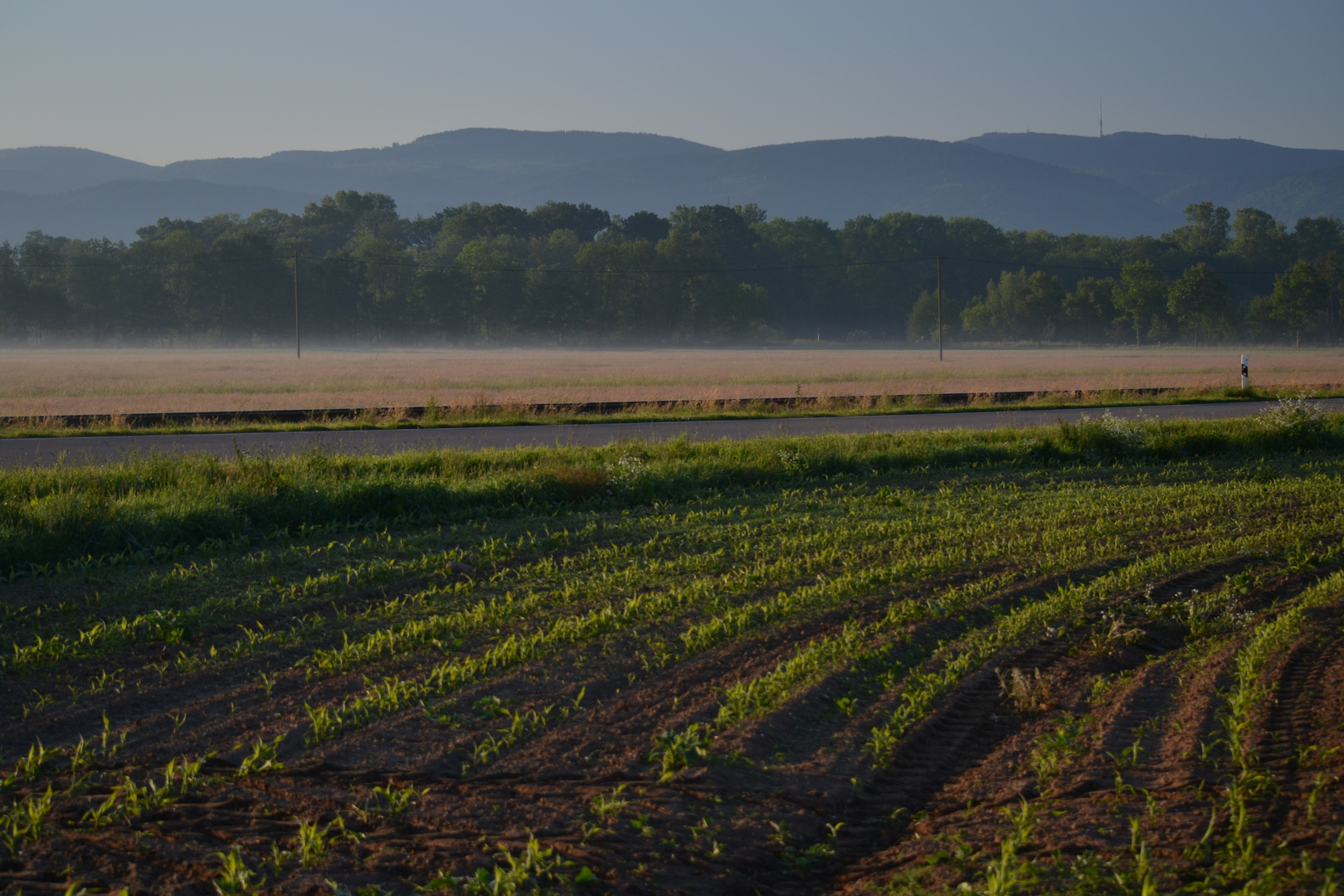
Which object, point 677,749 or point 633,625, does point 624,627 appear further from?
point 677,749

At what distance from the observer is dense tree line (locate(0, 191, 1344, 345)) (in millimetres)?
108875

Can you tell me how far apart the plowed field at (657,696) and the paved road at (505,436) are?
6102 mm

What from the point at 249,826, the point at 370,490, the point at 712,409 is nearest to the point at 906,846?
the point at 249,826

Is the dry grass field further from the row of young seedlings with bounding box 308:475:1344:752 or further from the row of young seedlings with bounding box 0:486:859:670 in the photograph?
the row of young seedlings with bounding box 308:475:1344:752

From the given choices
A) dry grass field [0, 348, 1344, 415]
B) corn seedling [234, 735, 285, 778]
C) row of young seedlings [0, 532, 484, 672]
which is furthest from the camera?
dry grass field [0, 348, 1344, 415]

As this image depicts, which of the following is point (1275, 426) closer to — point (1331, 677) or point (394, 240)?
point (1331, 677)

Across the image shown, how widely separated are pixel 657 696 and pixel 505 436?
47.3ft

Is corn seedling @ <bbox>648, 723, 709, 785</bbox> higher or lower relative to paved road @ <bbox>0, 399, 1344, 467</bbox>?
lower

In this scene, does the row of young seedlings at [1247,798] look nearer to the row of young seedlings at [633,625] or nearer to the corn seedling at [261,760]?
the row of young seedlings at [633,625]

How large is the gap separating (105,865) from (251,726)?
1.25 m

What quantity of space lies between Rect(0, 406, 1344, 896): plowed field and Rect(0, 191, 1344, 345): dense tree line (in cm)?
10803

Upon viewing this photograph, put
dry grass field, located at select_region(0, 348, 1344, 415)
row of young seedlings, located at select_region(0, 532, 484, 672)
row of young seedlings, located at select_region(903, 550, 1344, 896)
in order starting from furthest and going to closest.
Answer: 1. dry grass field, located at select_region(0, 348, 1344, 415)
2. row of young seedlings, located at select_region(0, 532, 484, 672)
3. row of young seedlings, located at select_region(903, 550, 1344, 896)

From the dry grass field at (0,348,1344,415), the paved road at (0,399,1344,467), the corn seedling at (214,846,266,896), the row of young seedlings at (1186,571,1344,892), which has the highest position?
the dry grass field at (0,348,1344,415)

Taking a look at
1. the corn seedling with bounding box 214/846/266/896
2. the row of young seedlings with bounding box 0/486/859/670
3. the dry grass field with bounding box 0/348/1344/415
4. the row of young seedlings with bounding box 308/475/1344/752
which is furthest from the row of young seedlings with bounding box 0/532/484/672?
the dry grass field with bounding box 0/348/1344/415
